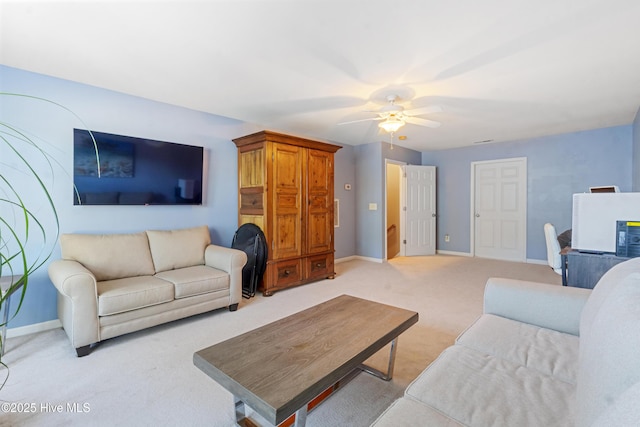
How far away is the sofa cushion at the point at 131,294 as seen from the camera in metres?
2.40

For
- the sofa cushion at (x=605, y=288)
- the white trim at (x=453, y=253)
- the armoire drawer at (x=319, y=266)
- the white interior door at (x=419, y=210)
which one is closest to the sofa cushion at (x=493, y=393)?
the sofa cushion at (x=605, y=288)

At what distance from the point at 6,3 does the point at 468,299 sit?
4.59 metres

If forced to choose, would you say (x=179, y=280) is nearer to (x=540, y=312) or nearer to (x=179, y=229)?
(x=179, y=229)

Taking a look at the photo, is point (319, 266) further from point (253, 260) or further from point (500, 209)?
point (500, 209)

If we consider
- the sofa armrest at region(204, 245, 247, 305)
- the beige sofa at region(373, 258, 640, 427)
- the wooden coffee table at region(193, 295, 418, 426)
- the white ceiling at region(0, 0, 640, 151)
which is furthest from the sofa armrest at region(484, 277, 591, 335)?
the sofa armrest at region(204, 245, 247, 305)

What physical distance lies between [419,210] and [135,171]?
5.15 m

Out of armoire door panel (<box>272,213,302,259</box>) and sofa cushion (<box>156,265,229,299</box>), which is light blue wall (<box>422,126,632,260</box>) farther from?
sofa cushion (<box>156,265,229,299</box>)

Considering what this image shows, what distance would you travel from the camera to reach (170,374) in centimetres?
209

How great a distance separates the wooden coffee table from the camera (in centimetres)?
127

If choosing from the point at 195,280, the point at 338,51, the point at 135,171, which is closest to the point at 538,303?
the point at 338,51

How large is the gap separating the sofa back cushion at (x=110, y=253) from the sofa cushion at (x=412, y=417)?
2.74m

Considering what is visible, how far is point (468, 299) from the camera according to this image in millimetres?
3596

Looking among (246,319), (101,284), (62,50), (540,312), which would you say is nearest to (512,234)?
(540,312)

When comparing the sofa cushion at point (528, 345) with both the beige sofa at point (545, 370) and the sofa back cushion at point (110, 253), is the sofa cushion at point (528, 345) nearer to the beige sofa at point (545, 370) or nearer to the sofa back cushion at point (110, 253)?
the beige sofa at point (545, 370)
